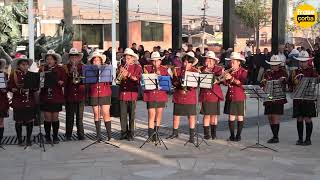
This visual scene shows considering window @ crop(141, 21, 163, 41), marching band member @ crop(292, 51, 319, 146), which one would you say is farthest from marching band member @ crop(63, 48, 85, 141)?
window @ crop(141, 21, 163, 41)

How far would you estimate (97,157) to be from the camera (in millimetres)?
9531

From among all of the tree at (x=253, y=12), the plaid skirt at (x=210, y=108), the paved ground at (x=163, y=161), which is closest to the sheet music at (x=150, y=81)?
the paved ground at (x=163, y=161)

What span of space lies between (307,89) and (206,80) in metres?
1.96

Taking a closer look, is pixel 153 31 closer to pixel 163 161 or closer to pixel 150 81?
pixel 150 81

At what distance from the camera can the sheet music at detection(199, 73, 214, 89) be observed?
10234 millimetres

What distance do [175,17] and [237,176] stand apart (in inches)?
705

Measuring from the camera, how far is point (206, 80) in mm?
10273

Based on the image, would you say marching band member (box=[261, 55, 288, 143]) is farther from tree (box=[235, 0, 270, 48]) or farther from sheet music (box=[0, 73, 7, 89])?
tree (box=[235, 0, 270, 48])

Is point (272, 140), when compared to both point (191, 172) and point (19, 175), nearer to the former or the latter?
point (191, 172)

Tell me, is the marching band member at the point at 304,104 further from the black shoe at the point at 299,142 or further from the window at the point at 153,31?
the window at the point at 153,31

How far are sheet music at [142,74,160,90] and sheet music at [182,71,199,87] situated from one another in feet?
1.83

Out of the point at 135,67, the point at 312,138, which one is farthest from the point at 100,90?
the point at 312,138

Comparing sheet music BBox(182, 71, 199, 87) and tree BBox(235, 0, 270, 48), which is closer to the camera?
sheet music BBox(182, 71, 199, 87)

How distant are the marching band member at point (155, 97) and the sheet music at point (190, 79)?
0.57 metres
